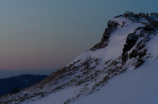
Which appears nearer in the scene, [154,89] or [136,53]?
[154,89]

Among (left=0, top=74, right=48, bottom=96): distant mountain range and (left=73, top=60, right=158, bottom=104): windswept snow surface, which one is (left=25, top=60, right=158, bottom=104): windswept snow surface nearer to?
(left=73, top=60, right=158, bottom=104): windswept snow surface

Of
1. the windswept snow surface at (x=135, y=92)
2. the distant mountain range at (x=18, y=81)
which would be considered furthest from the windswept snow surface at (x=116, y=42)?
the distant mountain range at (x=18, y=81)

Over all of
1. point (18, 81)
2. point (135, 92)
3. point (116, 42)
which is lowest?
point (135, 92)

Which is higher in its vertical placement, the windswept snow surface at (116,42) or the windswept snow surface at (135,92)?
the windswept snow surface at (116,42)

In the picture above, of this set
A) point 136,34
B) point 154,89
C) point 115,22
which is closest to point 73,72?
point 136,34

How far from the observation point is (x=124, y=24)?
158 ft

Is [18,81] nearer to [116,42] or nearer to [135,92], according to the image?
[116,42]

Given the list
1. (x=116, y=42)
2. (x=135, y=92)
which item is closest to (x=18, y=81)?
(x=116, y=42)

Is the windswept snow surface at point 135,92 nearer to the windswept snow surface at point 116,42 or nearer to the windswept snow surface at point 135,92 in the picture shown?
the windswept snow surface at point 135,92

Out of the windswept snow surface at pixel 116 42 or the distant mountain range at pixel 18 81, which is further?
the distant mountain range at pixel 18 81

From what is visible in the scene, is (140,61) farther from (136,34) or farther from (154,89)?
(136,34)

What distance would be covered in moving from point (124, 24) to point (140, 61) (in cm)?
2961

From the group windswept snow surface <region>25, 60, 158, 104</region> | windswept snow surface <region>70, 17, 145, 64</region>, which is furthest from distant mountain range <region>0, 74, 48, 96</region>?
windswept snow surface <region>25, 60, 158, 104</region>

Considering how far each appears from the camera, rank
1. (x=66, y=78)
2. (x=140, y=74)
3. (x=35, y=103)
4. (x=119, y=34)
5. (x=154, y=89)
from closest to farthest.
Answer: (x=154, y=89) < (x=140, y=74) < (x=35, y=103) < (x=66, y=78) < (x=119, y=34)
